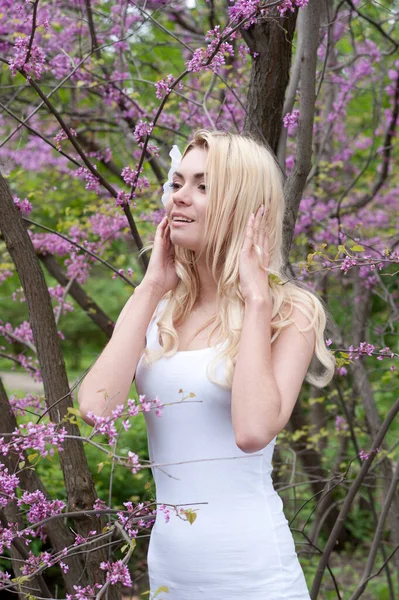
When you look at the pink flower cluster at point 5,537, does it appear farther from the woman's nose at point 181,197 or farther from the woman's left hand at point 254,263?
the woman's nose at point 181,197

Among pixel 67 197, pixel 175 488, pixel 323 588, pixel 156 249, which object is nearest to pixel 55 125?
pixel 67 197

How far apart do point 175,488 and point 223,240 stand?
0.69 metres

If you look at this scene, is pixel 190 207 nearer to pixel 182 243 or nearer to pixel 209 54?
pixel 182 243

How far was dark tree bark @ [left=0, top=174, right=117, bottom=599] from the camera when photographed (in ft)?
7.77

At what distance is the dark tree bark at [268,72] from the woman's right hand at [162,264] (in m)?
0.63

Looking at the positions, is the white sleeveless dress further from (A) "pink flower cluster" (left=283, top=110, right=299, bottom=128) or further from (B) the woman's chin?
(A) "pink flower cluster" (left=283, top=110, right=299, bottom=128)

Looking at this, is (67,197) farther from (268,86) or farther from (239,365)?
(239,365)

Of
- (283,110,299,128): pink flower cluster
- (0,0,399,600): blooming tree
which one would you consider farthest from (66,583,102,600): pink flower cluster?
(283,110,299,128): pink flower cluster

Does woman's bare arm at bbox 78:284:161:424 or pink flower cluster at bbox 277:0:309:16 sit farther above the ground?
pink flower cluster at bbox 277:0:309:16

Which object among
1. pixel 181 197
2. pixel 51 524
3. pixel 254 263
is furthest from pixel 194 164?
pixel 51 524

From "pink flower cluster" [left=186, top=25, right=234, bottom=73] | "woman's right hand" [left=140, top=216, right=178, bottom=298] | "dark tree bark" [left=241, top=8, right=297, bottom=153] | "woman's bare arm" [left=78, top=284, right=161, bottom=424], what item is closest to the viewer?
"woman's bare arm" [left=78, top=284, right=161, bottom=424]

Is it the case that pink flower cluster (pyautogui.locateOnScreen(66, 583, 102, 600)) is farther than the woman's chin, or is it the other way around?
the woman's chin

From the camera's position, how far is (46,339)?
95.0 inches

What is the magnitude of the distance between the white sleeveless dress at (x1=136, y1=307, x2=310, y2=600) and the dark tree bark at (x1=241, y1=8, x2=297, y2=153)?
41.0 inches
